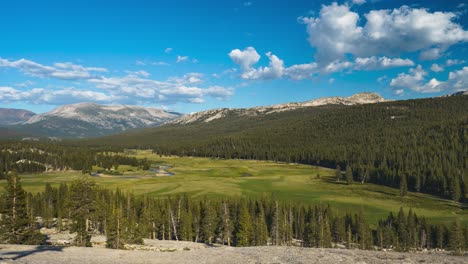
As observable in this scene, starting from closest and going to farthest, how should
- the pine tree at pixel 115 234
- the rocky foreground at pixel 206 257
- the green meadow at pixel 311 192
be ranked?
the rocky foreground at pixel 206 257, the pine tree at pixel 115 234, the green meadow at pixel 311 192

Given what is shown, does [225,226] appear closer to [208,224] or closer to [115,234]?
[208,224]

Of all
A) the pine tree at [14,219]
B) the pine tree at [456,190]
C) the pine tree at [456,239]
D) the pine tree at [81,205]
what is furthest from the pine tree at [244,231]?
the pine tree at [456,190]

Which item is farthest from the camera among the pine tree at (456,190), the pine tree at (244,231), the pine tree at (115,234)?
the pine tree at (456,190)

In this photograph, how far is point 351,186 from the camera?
548 ft

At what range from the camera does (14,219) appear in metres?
51.9

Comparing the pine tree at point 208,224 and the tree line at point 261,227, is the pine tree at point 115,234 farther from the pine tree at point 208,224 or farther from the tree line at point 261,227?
the pine tree at point 208,224

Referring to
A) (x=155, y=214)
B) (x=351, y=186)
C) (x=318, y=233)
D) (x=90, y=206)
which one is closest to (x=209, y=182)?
(x=351, y=186)

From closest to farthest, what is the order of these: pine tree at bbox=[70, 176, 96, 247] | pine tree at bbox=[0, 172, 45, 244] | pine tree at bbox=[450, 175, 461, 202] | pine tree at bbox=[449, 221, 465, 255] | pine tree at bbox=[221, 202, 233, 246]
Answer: pine tree at bbox=[0, 172, 45, 244]
pine tree at bbox=[70, 176, 96, 247]
pine tree at bbox=[449, 221, 465, 255]
pine tree at bbox=[221, 202, 233, 246]
pine tree at bbox=[450, 175, 461, 202]

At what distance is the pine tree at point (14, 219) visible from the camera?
169 feet

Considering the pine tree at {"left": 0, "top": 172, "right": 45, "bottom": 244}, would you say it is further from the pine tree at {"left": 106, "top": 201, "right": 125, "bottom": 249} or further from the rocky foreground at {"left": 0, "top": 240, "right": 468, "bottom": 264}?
the rocky foreground at {"left": 0, "top": 240, "right": 468, "bottom": 264}

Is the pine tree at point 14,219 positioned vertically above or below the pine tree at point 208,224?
above

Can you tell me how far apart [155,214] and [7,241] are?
40.7 m

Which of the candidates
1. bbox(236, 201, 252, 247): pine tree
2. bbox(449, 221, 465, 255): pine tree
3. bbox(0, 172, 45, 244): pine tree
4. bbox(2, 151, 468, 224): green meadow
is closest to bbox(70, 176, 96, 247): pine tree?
bbox(0, 172, 45, 244): pine tree

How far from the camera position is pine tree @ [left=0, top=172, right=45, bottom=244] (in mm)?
51438
